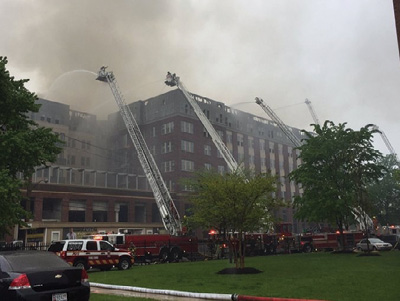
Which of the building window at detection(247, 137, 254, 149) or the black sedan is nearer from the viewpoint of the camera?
the black sedan

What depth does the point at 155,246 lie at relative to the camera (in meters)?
28.4

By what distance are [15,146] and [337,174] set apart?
2426 centimetres

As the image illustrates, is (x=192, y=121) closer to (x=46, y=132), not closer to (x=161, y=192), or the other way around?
(x=161, y=192)

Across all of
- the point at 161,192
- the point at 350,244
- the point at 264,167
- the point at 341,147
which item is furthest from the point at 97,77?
the point at 264,167

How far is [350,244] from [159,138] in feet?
118

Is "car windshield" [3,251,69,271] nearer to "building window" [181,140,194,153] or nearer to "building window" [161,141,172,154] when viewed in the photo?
"building window" [181,140,194,153]

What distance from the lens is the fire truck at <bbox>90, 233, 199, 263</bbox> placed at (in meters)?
26.8

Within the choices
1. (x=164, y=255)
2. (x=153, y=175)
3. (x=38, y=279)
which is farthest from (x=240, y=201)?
(x=153, y=175)

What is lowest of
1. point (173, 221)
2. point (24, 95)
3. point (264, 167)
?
point (173, 221)

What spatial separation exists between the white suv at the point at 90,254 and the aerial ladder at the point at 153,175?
1420 cm

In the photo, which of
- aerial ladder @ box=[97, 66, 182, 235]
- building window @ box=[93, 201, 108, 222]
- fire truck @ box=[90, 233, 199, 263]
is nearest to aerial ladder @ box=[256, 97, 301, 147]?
aerial ladder @ box=[97, 66, 182, 235]

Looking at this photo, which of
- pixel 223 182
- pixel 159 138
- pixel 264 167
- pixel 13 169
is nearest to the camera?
pixel 13 169

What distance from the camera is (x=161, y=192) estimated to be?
4412 centimetres

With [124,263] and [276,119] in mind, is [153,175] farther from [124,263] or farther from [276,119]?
A: [276,119]
